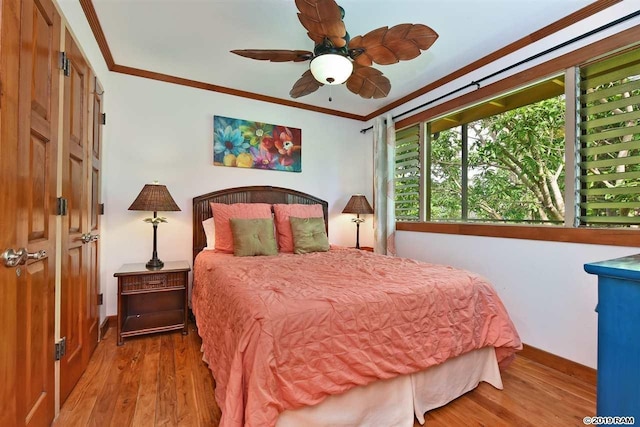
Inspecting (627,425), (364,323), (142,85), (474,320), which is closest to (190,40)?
(142,85)

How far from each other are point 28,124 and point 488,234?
3.15 m

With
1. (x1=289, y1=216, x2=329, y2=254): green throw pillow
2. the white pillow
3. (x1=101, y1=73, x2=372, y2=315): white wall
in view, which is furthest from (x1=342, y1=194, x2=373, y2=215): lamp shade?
the white pillow

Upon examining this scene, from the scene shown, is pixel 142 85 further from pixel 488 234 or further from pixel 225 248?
pixel 488 234

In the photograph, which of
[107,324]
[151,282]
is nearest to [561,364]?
[151,282]

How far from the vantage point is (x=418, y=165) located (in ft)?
11.5

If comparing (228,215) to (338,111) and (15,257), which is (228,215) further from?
(338,111)

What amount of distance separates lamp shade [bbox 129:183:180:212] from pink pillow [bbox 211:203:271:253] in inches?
17.7

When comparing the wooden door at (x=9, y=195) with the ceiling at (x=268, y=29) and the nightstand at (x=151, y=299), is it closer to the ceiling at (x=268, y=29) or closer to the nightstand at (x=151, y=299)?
the ceiling at (x=268, y=29)

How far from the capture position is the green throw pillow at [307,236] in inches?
120

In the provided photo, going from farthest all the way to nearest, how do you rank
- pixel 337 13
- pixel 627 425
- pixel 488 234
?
pixel 488 234 < pixel 337 13 < pixel 627 425

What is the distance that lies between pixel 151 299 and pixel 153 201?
1019 millimetres

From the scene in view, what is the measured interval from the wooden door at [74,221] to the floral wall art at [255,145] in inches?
54.5

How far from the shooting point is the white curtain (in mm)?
3695

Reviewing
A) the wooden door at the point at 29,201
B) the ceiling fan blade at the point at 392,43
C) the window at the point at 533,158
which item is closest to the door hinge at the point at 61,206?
the wooden door at the point at 29,201
